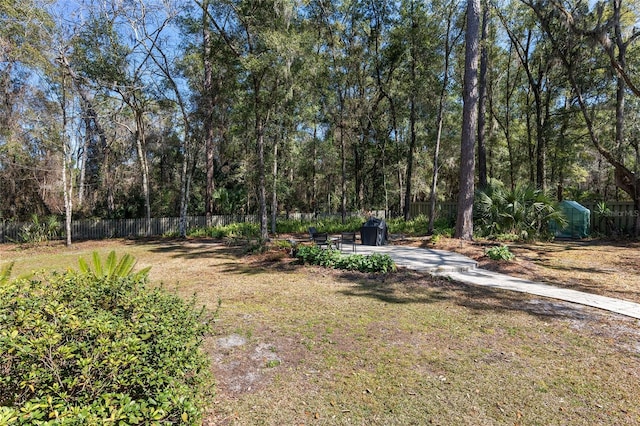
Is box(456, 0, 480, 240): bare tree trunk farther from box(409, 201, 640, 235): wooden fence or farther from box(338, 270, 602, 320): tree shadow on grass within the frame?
box(409, 201, 640, 235): wooden fence

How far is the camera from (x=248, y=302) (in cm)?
514

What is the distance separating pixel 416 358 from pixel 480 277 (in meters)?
4.23

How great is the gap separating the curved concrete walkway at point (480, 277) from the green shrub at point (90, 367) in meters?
5.65

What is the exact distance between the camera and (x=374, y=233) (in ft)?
35.7

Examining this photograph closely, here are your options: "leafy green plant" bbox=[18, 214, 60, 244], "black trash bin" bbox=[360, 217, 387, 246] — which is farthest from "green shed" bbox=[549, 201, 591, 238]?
"leafy green plant" bbox=[18, 214, 60, 244]

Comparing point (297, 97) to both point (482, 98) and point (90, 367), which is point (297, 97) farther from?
point (90, 367)

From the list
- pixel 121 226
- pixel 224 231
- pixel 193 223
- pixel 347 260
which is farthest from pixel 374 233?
pixel 121 226

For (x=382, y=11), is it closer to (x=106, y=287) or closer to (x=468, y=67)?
(x=468, y=67)

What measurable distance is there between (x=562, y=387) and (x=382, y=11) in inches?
743

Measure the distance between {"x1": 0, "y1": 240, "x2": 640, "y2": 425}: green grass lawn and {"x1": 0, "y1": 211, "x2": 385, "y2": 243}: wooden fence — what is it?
38.9ft

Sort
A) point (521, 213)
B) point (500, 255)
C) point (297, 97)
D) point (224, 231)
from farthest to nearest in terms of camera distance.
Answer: point (224, 231) < point (297, 97) < point (521, 213) < point (500, 255)

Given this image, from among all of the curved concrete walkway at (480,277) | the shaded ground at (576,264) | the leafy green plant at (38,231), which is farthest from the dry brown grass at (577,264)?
the leafy green plant at (38,231)

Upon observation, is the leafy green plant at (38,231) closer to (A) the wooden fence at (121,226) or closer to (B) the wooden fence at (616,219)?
(A) the wooden fence at (121,226)

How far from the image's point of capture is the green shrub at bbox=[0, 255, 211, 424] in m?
1.40
